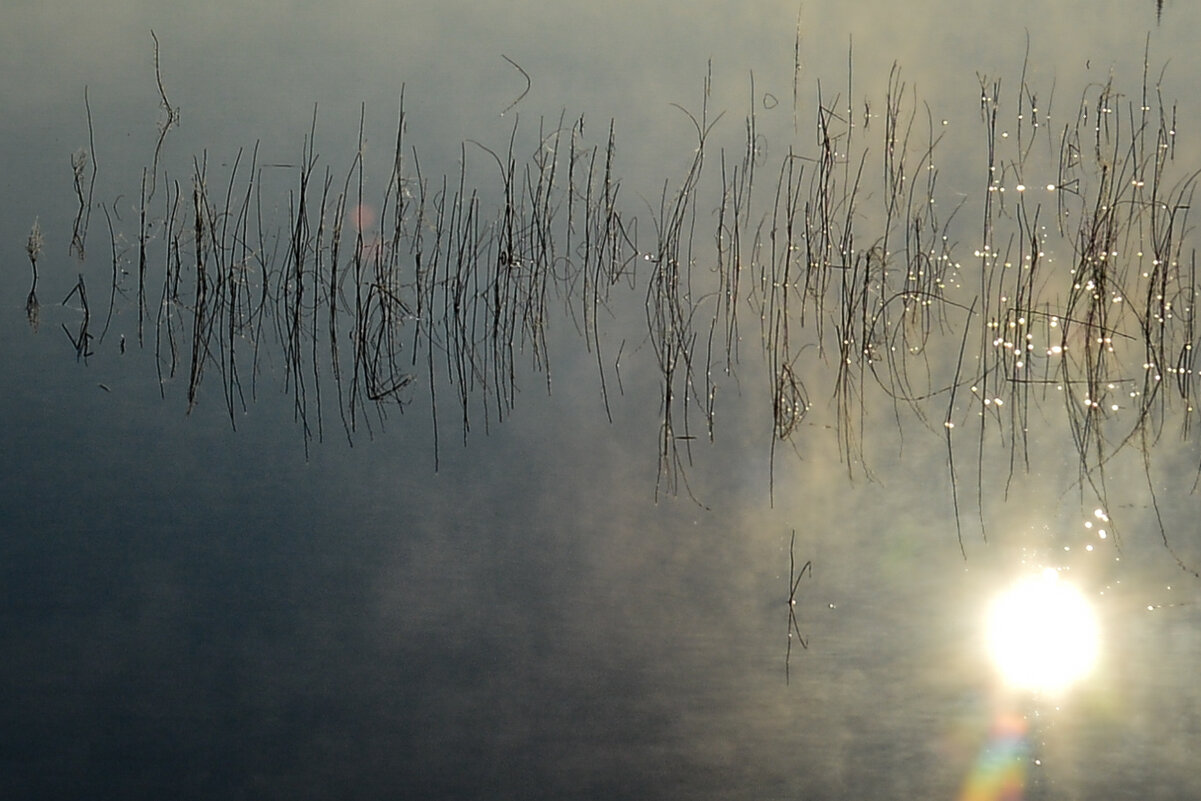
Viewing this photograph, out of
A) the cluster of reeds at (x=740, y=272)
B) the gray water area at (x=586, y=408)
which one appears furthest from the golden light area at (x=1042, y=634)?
the cluster of reeds at (x=740, y=272)

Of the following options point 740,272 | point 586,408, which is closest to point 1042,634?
point 586,408

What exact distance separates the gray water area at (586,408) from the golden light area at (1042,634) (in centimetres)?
4

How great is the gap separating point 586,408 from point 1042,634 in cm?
104

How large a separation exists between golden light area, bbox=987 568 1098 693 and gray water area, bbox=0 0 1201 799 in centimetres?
4

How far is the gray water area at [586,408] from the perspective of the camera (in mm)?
1771

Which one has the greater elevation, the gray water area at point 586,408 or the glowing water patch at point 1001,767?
the gray water area at point 586,408

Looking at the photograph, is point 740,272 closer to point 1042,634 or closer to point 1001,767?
point 1042,634

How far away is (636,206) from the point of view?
116 inches

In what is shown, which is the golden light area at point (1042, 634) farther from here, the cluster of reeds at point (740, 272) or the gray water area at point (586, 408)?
the cluster of reeds at point (740, 272)

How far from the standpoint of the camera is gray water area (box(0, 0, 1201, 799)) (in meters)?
1.77

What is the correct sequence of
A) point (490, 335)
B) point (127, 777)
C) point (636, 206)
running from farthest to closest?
point (636, 206) → point (490, 335) → point (127, 777)

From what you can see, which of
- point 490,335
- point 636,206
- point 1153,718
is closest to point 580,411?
point 490,335

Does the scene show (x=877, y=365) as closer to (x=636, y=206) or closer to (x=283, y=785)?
(x=636, y=206)

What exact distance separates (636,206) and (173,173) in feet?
3.92
